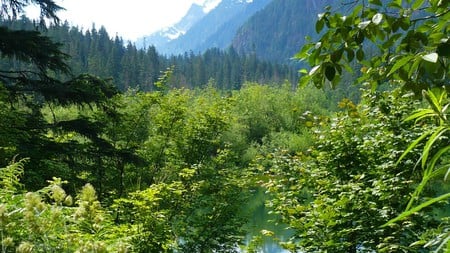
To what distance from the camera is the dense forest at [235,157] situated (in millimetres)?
1462

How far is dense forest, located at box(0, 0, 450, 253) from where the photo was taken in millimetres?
1462

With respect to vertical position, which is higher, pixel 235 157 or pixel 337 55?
pixel 337 55

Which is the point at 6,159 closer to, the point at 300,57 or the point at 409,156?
the point at 409,156

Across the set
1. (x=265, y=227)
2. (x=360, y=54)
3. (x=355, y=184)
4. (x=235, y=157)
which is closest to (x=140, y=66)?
(x=265, y=227)

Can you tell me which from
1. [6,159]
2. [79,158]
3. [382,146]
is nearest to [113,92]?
[79,158]

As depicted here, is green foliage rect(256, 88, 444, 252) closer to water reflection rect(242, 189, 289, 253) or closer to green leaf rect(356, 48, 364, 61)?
green leaf rect(356, 48, 364, 61)

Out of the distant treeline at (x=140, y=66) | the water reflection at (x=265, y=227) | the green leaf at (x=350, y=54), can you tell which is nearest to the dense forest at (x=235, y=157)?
the green leaf at (x=350, y=54)

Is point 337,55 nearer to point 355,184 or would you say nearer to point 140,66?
point 355,184

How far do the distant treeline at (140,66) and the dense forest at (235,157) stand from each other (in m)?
71.5

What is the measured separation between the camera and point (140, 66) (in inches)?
3890

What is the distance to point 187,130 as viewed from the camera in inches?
496

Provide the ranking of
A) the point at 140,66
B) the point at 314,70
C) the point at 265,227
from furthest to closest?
the point at 140,66 → the point at 265,227 → the point at 314,70

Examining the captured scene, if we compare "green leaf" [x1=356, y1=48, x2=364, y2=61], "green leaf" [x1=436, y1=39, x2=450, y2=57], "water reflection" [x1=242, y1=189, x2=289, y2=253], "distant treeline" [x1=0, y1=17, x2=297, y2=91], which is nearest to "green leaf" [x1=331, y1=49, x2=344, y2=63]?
"green leaf" [x1=356, y1=48, x2=364, y2=61]

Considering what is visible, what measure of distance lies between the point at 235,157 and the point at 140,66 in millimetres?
89661
